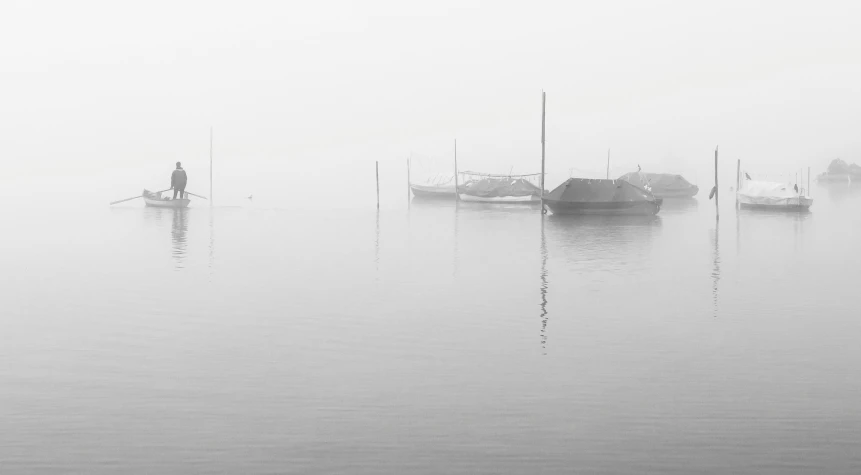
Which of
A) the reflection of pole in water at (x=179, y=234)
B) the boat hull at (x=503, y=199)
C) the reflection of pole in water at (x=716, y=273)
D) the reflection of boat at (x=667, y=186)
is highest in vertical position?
the reflection of boat at (x=667, y=186)

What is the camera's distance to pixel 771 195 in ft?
250

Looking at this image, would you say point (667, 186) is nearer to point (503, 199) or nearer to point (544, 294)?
point (503, 199)

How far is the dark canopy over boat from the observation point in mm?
63844

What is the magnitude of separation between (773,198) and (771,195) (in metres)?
0.43

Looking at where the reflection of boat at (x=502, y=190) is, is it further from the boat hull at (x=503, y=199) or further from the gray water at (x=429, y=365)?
the gray water at (x=429, y=365)

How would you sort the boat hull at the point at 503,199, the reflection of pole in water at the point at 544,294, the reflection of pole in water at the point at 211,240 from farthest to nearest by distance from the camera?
the boat hull at the point at 503,199 < the reflection of pole in water at the point at 211,240 < the reflection of pole in water at the point at 544,294

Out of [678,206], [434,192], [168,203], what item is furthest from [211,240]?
[434,192]

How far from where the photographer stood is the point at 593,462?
9.88 meters

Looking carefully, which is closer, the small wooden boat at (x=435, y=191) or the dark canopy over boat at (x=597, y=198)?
the dark canopy over boat at (x=597, y=198)

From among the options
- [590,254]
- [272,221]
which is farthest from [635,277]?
[272,221]

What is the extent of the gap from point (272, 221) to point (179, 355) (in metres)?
45.2

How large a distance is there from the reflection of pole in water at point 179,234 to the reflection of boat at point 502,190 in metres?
29.7

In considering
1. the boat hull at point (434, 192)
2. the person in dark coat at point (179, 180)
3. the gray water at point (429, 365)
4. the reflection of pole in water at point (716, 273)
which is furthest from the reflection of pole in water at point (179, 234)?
the boat hull at point (434, 192)

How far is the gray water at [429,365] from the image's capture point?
33.6 ft
